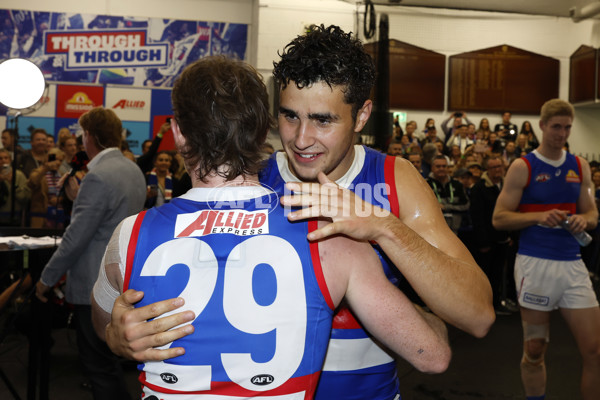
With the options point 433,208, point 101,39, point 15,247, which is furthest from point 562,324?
point 101,39

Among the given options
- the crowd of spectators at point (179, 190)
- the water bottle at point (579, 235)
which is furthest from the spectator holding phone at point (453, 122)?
the water bottle at point (579, 235)

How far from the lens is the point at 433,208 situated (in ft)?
5.69

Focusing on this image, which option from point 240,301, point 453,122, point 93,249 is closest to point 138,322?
point 240,301

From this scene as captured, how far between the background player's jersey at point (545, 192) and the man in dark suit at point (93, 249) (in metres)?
2.58

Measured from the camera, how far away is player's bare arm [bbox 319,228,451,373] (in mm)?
1176

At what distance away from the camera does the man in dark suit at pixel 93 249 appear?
3008 millimetres

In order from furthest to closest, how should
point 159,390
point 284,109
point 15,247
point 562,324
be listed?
point 562,324 → point 15,247 → point 284,109 → point 159,390

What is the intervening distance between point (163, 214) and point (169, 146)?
9496 millimetres

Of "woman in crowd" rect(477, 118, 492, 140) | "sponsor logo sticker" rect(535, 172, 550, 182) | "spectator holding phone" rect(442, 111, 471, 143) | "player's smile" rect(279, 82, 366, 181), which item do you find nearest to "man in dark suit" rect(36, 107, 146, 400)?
"player's smile" rect(279, 82, 366, 181)

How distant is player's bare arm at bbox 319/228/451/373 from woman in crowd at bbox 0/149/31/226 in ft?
18.0

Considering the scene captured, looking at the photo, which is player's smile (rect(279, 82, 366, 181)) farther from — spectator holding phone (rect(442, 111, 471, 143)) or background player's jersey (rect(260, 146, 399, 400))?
spectator holding phone (rect(442, 111, 471, 143))

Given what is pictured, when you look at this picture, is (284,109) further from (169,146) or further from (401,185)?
(169,146)

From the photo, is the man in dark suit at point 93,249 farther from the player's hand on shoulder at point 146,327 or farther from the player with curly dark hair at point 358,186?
the player's hand on shoulder at point 146,327

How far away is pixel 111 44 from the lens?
12422 mm
